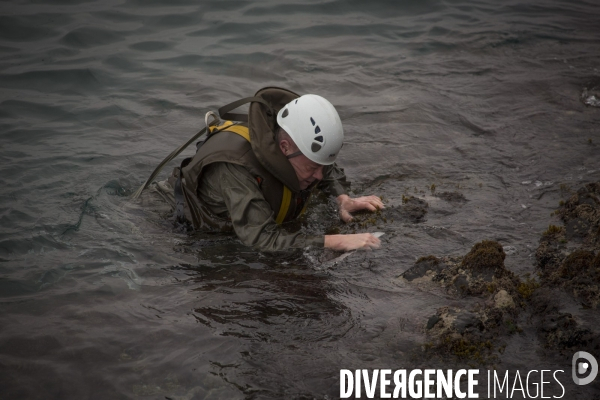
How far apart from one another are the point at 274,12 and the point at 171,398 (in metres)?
11.0

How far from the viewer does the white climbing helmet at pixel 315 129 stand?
5.54m

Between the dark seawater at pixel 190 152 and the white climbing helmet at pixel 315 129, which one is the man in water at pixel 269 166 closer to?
the white climbing helmet at pixel 315 129

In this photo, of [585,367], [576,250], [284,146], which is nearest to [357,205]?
[284,146]

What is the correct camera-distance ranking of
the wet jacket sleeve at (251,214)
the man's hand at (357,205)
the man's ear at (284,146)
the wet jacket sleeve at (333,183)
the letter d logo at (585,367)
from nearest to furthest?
the letter d logo at (585,367)
the wet jacket sleeve at (251,214)
the man's ear at (284,146)
the man's hand at (357,205)
the wet jacket sleeve at (333,183)

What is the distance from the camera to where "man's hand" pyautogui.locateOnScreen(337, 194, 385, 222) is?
662cm

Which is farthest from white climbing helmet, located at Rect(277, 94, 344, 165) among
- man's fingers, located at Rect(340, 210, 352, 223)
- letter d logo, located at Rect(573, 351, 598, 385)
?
letter d logo, located at Rect(573, 351, 598, 385)

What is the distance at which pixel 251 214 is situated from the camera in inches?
219

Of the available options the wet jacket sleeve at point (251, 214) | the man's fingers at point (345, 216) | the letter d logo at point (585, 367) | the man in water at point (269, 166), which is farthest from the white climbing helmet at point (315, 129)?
the letter d logo at point (585, 367)

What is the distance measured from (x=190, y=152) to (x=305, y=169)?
12.5 ft

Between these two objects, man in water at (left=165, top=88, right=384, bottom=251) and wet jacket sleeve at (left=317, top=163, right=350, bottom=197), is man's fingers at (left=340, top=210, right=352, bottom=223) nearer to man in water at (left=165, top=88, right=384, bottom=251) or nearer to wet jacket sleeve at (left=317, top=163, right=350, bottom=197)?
wet jacket sleeve at (left=317, top=163, right=350, bottom=197)

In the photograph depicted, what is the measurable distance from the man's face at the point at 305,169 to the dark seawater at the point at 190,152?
28.5 inches

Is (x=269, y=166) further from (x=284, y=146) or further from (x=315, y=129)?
(x=315, y=129)

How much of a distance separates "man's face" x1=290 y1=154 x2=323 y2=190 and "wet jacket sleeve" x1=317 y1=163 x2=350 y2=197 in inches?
43.4

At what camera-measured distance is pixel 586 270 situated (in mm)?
4758
